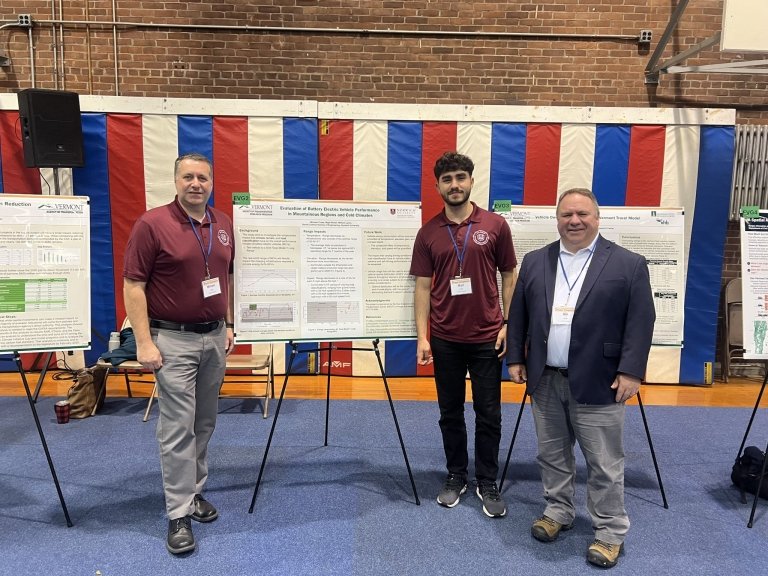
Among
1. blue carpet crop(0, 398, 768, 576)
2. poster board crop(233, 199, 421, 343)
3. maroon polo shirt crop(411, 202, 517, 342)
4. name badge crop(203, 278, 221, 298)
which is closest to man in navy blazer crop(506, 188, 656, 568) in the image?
maroon polo shirt crop(411, 202, 517, 342)

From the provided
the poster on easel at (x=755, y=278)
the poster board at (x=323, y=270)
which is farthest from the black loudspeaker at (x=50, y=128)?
the poster on easel at (x=755, y=278)

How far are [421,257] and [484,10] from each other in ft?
12.4

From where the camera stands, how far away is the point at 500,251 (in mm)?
2545

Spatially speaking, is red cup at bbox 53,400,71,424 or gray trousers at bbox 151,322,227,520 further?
red cup at bbox 53,400,71,424

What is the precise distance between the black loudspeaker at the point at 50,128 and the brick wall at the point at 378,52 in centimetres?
79

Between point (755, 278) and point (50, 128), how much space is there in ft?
18.2

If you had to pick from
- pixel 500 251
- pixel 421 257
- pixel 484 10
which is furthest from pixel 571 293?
pixel 484 10

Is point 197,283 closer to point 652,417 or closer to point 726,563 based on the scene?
point 726,563

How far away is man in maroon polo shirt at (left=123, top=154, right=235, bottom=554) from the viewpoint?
2.21 m

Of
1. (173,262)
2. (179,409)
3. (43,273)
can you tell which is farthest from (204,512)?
(43,273)

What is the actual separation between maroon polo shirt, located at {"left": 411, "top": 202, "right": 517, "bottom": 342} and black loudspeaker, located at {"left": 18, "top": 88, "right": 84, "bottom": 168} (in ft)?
12.4

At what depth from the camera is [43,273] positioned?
8.21 ft

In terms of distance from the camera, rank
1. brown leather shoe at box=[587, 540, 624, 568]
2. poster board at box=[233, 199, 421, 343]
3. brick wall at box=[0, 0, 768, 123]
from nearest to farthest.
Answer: brown leather shoe at box=[587, 540, 624, 568] → poster board at box=[233, 199, 421, 343] → brick wall at box=[0, 0, 768, 123]

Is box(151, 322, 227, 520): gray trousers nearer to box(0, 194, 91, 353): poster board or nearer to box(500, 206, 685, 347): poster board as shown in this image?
box(0, 194, 91, 353): poster board
